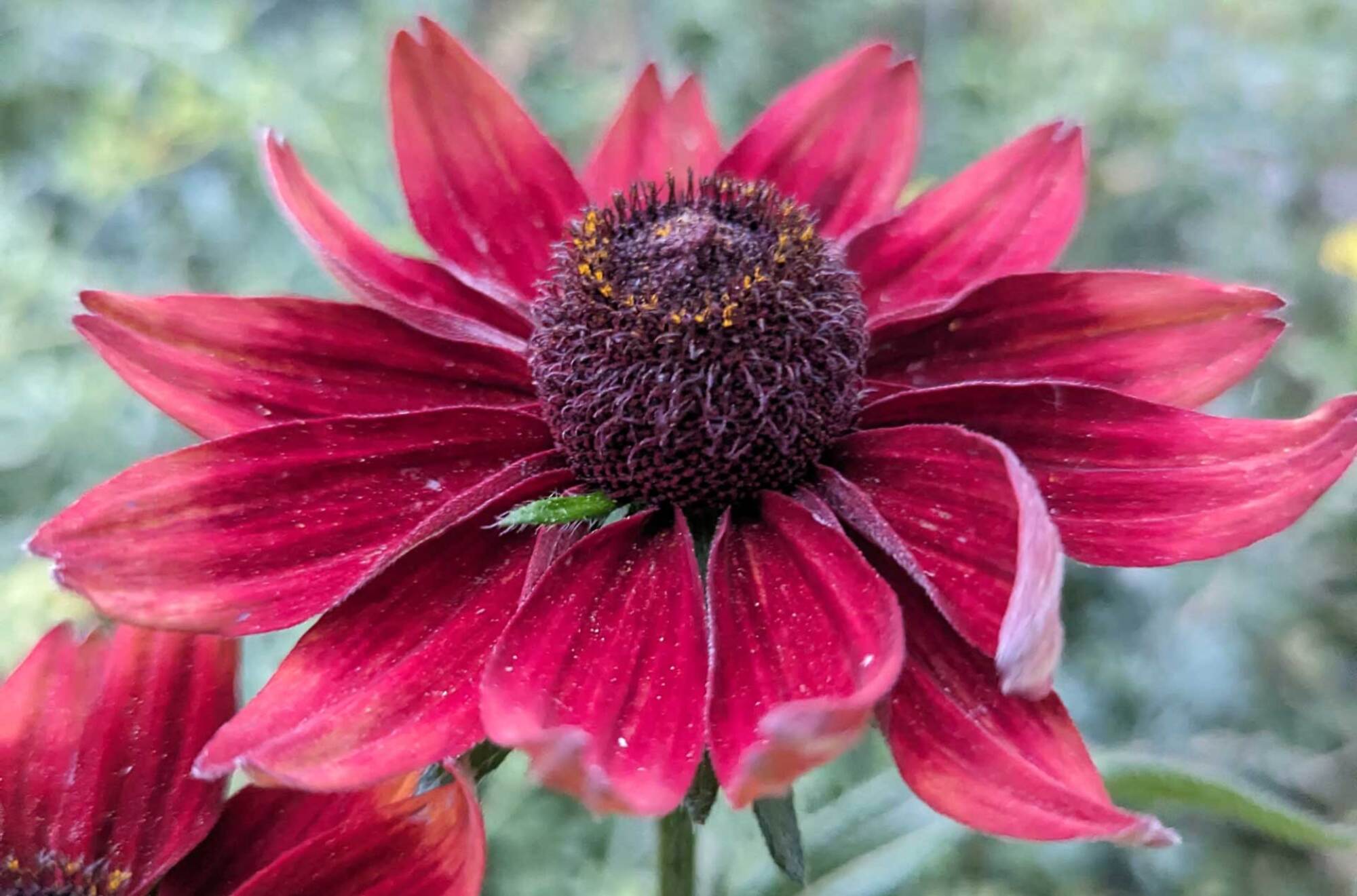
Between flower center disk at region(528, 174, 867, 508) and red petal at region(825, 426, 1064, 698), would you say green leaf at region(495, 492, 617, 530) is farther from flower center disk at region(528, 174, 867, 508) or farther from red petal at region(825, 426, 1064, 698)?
red petal at region(825, 426, 1064, 698)

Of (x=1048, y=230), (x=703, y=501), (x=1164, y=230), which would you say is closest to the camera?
(x=703, y=501)

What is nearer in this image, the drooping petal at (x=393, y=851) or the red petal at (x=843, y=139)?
the drooping petal at (x=393, y=851)

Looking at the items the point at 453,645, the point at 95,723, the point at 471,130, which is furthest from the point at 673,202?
the point at 95,723

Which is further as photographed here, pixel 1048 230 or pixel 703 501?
pixel 1048 230

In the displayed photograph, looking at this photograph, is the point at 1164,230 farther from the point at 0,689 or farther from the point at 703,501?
the point at 0,689

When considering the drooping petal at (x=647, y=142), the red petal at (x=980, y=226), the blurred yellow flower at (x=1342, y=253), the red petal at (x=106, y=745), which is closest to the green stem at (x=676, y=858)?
the red petal at (x=106, y=745)

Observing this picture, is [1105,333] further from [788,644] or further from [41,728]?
[41,728]

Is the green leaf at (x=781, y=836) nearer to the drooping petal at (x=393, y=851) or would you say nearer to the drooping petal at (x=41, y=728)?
A: the drooping petal at (x=393, y=851)
